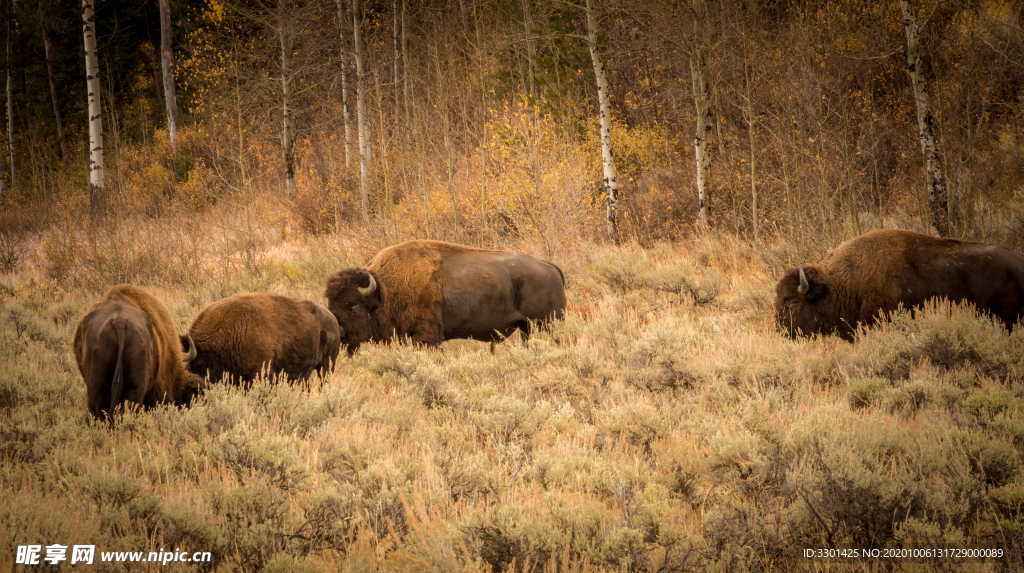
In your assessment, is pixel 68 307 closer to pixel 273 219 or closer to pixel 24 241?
pixel 273 219

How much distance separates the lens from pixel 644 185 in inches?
718

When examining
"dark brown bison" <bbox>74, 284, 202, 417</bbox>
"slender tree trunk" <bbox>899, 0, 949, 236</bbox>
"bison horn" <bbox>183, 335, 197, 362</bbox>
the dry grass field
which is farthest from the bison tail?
"slender tree trunk" <bbox>899, 0, 949, 236</bbox>

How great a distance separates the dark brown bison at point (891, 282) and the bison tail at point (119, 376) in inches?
267

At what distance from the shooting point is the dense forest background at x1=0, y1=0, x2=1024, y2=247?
13.5m

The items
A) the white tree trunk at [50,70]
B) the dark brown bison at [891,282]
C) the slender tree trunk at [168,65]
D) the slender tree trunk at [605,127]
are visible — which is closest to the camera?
the dark brown bison at [891,282]

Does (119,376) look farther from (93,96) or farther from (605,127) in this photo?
(93,96)

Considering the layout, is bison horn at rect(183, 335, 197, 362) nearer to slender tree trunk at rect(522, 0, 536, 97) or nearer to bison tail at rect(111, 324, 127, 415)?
bison tail at rect(111, 324, 127, 415)

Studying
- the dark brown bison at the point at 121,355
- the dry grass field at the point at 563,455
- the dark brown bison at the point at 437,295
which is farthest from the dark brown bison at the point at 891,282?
the dark brown bison at the point at 121,355

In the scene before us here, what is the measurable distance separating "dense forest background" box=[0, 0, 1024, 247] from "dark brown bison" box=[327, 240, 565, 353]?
181 inches

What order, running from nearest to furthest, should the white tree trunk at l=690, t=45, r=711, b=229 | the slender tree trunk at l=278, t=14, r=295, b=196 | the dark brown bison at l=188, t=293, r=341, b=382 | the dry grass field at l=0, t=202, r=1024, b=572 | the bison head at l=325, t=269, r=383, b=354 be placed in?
the dry grass field at l=0, t=202, r=1024, b=572 → the dark brown bison at l=188, t=293, r=341, b=382 → the bison head at l=325, t=269, r=383, b=354 → the white tree trunk at l=690, t=45, r=711, b=229 → the slender tree trunk at l=278, t=14, r=295, b=196

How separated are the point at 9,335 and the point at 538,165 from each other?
8.81 meters

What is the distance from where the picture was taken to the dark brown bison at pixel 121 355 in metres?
4.88

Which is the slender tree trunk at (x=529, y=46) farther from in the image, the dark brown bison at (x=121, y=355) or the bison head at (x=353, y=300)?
the dark brown bison at (x=121, y=355)

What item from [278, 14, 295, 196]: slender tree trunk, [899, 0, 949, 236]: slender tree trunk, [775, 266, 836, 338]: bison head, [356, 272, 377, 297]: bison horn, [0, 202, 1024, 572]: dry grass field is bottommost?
[0, 202, 1024, 572]: dry grass field
